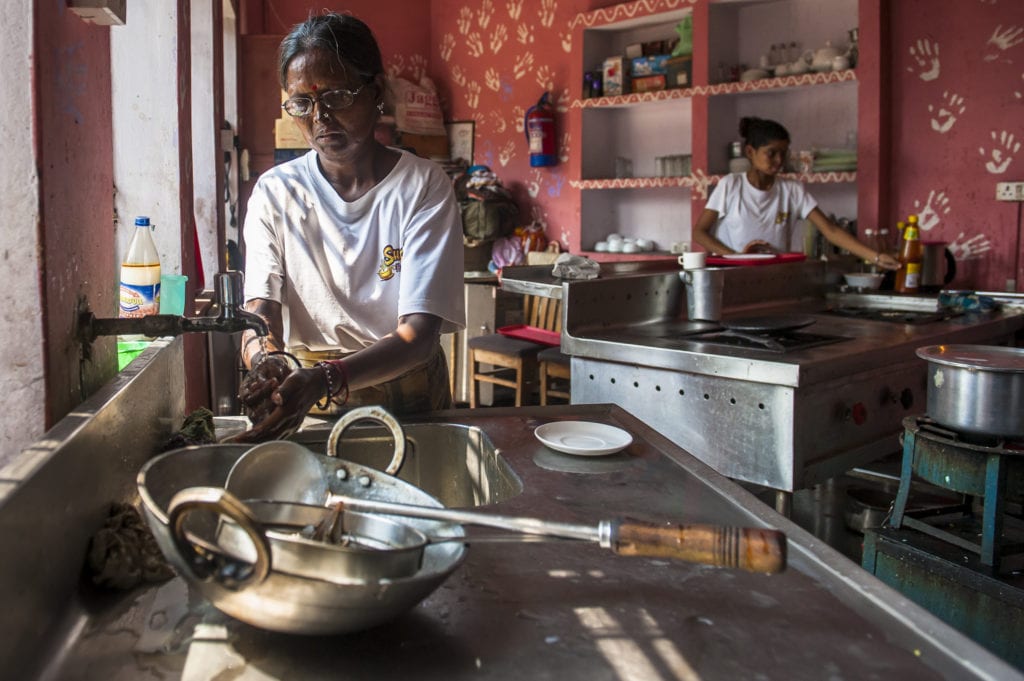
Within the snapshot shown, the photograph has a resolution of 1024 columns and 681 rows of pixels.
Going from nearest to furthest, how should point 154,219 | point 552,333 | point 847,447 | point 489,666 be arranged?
point 489,666 → point 847,447 → point 154,219 → point 552,333

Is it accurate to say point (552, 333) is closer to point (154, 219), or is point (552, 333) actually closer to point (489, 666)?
point (154, 219)

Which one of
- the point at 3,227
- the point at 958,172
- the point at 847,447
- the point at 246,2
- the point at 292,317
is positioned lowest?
the point at 847,447

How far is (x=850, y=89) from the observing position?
581 cm

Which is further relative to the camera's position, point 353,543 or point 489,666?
point 353,543

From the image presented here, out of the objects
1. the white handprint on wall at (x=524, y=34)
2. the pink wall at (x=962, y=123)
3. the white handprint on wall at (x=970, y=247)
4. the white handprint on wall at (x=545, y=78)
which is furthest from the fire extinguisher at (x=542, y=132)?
the white handprint on wall at (x=970, y=247)

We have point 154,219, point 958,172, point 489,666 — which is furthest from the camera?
point 958,172

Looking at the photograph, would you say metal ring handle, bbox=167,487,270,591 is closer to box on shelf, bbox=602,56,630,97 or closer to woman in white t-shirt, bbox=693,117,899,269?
woman in white t-shirt, bbox=693,117,899,269

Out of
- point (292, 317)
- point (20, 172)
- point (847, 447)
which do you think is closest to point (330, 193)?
point (292, 317)

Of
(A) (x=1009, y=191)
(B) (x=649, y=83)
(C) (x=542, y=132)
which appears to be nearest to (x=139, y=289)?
(A) (x=1009, y=191)

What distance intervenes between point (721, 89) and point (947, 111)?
1435 millimetres

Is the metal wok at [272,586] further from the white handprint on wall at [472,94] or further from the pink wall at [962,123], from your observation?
the white handprint on wall at [472,94]

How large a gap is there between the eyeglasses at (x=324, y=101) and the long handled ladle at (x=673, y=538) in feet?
3.96

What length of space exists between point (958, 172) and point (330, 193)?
4437 millimetres

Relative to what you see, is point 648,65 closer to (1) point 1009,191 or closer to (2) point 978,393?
(1) point 1009,191
